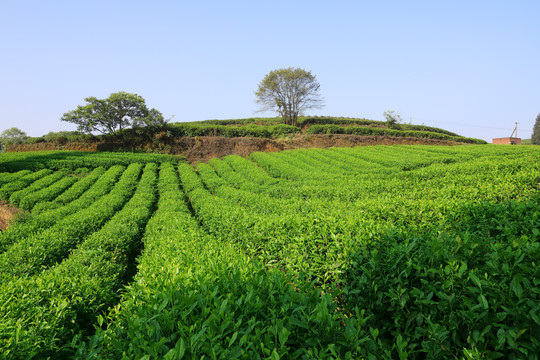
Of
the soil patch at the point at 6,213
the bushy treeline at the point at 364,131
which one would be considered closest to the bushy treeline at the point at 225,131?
the bushy treeline at the point at 364,131

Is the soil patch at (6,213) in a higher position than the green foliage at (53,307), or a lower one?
lower

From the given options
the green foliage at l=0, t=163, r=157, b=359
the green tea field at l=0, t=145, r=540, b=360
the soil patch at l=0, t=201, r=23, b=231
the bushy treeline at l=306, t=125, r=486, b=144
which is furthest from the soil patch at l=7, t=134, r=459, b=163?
the green foliage at l=0, t=163, r=157, b=359

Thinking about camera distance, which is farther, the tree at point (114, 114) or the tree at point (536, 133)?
the tree at point (536, 133)

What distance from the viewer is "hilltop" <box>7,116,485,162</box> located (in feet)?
→ 125

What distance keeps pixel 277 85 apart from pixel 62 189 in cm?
3855

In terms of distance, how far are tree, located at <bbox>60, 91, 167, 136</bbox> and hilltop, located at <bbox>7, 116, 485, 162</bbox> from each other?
1412 millimetres

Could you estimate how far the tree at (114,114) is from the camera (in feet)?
119

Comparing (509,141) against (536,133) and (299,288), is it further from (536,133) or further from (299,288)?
(299,288)

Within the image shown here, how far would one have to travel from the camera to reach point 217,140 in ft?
127

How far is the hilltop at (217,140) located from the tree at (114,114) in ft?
4.63

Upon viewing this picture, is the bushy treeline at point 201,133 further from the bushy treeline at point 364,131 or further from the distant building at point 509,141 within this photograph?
the distant building at point 509,141

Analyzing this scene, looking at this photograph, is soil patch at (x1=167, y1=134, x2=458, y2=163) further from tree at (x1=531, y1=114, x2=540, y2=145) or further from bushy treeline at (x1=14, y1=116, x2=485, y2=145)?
tree at (x1=531, y1=114, x2=540, y2=145)

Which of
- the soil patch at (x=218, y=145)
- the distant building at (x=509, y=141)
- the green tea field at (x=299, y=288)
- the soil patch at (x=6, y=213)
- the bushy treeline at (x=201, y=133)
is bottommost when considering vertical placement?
the soil patch at (x=6, y=213)

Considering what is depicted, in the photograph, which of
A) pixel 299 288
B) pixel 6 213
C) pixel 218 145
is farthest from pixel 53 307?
pixel 218 145
